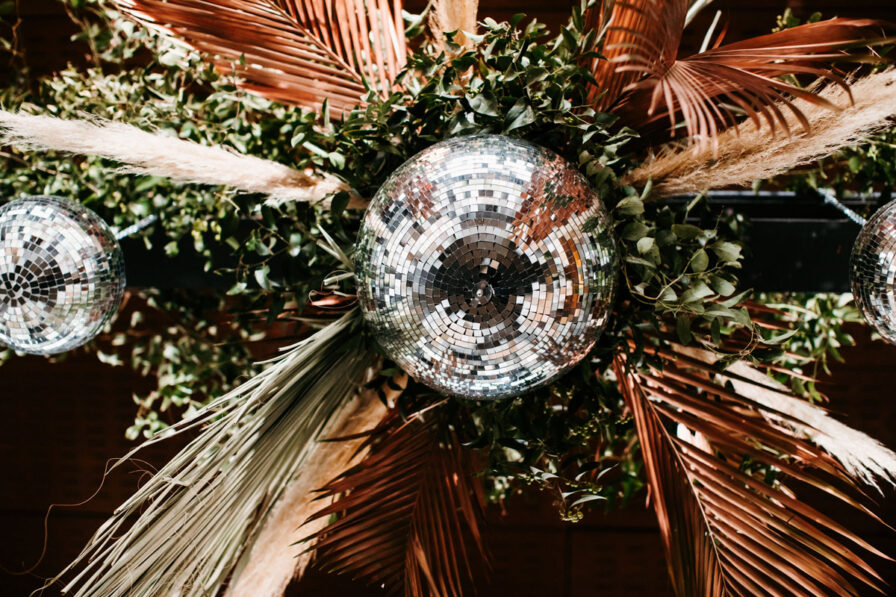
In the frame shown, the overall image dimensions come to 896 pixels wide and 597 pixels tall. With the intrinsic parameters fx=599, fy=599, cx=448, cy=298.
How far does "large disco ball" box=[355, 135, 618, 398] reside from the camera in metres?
0.74

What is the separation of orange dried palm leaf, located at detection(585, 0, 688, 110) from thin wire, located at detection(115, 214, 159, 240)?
3.31ft

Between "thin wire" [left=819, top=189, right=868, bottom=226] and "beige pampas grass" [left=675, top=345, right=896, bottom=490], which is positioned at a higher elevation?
"thin wire" [left=819, top=189, right=868, bottom=226]

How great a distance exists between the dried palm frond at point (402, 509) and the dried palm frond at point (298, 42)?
651 mm

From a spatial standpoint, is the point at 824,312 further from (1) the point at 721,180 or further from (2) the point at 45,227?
(2) the point at 45,227

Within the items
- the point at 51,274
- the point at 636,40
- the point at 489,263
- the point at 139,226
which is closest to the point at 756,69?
the point at 636,40

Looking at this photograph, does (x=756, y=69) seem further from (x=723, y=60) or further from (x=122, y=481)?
(x=122, y=481)

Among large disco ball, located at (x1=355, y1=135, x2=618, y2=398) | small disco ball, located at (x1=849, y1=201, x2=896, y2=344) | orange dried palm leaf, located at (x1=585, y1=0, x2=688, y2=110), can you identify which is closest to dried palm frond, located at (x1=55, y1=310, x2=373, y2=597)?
large disco ball, located at (x1=355, y1=135, x2=618, y2=398)

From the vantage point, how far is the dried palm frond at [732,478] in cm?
98

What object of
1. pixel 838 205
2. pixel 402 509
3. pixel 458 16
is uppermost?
pixel 458 16

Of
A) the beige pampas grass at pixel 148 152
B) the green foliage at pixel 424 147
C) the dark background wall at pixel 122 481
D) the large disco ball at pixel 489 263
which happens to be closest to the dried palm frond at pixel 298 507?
the green foliage at pixel 424 147

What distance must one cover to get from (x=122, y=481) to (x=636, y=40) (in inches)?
74.2

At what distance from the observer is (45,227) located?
1.01 metres

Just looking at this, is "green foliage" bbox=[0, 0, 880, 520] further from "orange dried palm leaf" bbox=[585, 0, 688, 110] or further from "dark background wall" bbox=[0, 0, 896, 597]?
"dark background wall" bbox=[0, 0, 896, 597]

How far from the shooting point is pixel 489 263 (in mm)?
740
